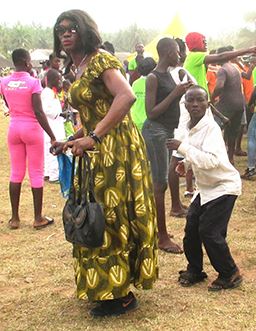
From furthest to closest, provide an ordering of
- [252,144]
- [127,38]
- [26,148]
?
1. [127,38]
2. [252,144]
3. [26,148]

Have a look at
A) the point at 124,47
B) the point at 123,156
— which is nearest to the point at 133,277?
the point at 123,156

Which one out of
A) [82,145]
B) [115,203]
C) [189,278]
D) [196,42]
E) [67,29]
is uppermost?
[67,29]

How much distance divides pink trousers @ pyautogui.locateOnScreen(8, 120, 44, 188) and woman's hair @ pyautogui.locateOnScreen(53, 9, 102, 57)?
90.3 inches

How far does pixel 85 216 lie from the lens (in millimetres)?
2828

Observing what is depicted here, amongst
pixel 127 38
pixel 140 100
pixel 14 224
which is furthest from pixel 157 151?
pixel 127 38

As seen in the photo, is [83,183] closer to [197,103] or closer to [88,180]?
[88,180]

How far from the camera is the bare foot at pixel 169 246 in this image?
4.33 metres

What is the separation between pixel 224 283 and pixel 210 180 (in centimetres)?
76

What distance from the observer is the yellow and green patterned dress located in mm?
3014

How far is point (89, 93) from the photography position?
296 cm

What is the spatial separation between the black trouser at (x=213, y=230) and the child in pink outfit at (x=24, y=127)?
6.99ft

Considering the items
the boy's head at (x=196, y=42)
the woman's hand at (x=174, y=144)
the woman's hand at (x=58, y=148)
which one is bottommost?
the woman's hand at (x=174, y=144)

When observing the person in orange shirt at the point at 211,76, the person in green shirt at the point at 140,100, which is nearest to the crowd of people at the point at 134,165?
the person in green shirt at the point at 140,100

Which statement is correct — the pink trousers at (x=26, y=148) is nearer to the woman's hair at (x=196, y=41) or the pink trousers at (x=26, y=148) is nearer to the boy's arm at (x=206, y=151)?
the woman's hair at (x=196, y=41)
